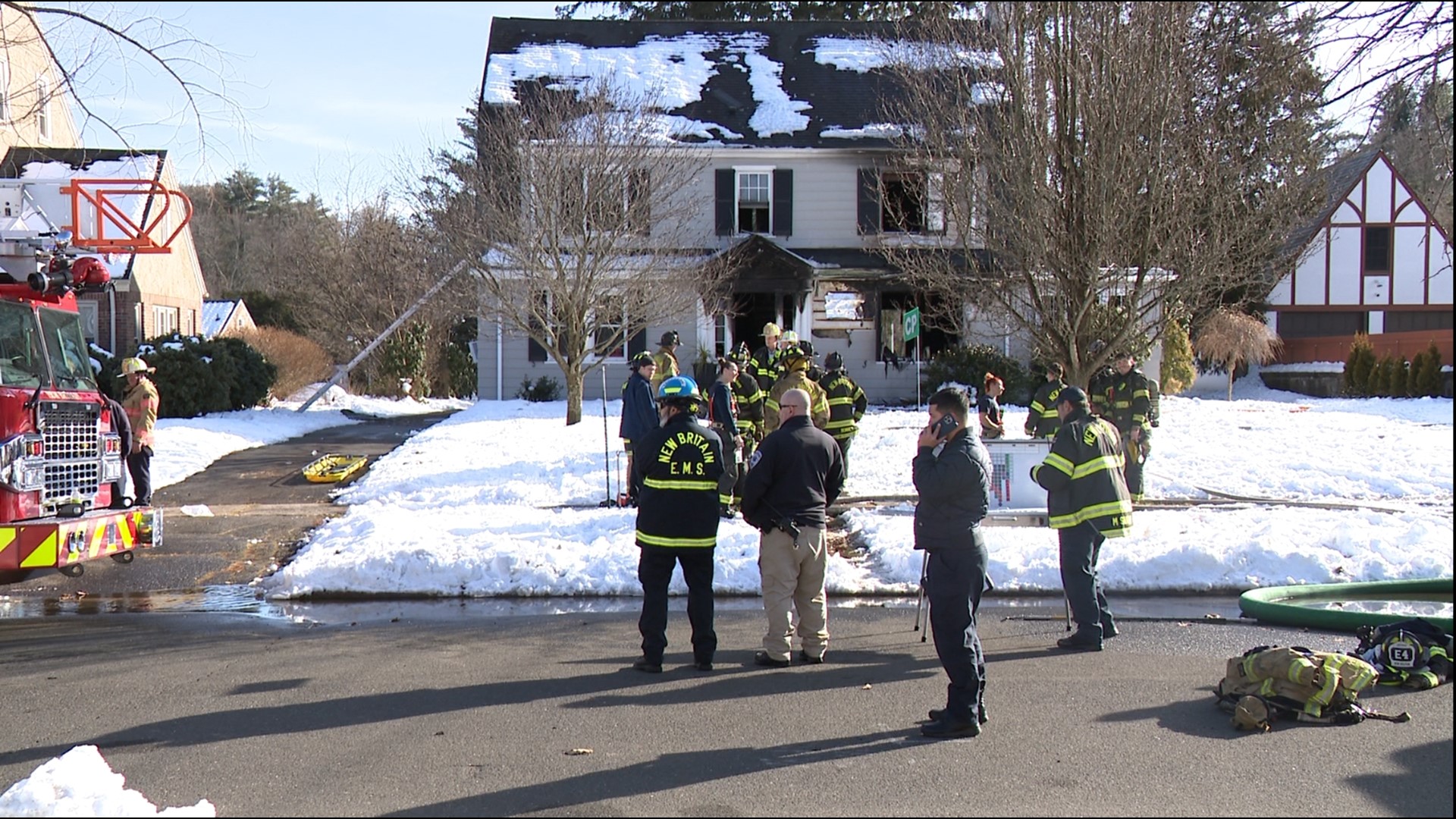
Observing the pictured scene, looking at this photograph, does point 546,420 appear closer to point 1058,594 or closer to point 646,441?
point 1058,594

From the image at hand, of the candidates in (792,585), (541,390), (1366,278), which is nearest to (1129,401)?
(792,585)

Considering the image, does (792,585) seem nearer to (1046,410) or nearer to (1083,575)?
(1083,575)

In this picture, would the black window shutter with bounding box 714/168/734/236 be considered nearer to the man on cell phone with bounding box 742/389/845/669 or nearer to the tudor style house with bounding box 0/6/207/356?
the tudor style house with bounding box 0/6/207/356

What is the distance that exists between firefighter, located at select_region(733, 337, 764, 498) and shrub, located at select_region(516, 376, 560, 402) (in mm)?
14448

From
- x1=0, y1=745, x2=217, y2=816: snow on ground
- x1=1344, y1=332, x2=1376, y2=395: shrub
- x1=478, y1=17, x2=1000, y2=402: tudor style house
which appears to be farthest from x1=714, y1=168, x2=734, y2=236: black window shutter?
x1=0, y1=745, x2=217, y2=816: snow on ground

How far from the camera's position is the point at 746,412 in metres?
13.1

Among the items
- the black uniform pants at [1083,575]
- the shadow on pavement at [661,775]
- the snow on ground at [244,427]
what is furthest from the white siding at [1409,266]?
the shadow on pavement at [661,775]

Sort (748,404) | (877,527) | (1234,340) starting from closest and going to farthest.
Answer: (877,527), (748,404), (1234,340)

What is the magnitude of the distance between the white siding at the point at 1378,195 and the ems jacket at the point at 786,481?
4027 cm

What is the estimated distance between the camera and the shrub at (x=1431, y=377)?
101ft

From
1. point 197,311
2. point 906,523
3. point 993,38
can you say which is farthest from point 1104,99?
point 197,311

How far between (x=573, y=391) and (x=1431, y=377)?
23.1m

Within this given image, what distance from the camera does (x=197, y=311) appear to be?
35.7 meters

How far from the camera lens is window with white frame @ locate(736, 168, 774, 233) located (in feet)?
91.2
